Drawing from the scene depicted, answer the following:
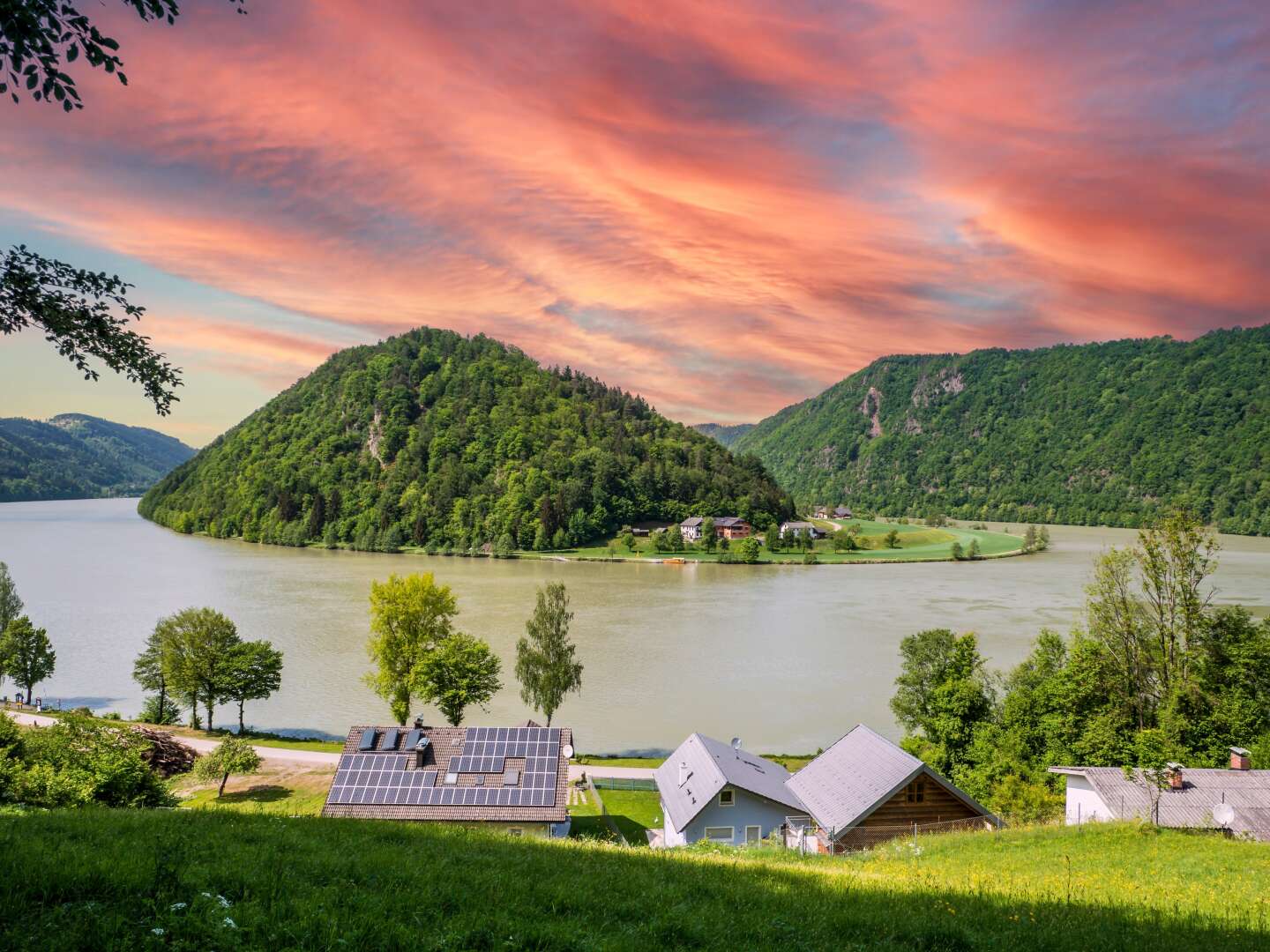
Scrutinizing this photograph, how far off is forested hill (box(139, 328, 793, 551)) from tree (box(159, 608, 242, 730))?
2998 inches

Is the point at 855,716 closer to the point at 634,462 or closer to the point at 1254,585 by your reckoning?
the point at 1254,585

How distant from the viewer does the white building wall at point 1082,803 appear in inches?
655

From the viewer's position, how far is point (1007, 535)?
432 ft

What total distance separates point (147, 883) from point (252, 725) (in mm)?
30364

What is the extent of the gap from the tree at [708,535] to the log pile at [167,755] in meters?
83.6

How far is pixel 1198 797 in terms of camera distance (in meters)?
15.9

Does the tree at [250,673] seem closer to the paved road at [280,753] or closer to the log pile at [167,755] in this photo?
the paved road at [280,753]

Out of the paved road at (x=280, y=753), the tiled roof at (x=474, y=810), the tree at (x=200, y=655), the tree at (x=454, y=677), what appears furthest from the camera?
the tree at (x=200, y=655)

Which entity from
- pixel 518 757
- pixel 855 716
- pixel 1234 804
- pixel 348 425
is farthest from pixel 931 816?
pixel 348 425

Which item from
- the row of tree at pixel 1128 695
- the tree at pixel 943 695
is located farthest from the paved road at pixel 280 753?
the tree at pixel 943 695

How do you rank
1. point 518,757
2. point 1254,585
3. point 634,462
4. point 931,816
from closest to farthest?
1. point 931,816
2. point 518,757
3. point 1254,585
4. point 634,462

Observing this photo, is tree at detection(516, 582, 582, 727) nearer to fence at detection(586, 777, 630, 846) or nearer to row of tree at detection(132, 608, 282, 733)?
fence at detection(586, 777, 630, 846)

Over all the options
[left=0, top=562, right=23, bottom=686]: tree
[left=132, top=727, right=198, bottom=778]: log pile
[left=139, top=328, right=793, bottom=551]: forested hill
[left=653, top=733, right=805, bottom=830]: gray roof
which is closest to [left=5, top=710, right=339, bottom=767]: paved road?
[left=132, top=727, right=198, bottom=778]: log pile

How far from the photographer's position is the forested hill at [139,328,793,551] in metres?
116
